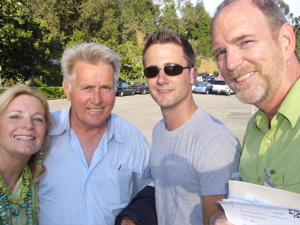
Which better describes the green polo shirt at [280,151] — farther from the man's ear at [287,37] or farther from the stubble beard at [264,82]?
the man's ear at [287,37]

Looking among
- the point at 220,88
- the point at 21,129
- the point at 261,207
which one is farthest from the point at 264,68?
the point at 220,88

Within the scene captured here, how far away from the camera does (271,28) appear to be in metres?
1.64

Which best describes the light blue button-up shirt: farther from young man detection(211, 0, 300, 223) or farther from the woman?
young man detection(211, 0, 300, 223)

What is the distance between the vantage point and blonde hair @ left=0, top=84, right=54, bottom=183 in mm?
2400

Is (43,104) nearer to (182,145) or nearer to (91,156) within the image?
(91,156)

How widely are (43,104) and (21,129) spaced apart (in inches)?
14.0

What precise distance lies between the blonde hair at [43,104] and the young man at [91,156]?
6 cm

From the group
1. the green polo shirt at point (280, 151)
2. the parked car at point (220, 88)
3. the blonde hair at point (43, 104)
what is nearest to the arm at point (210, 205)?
the green polo shirt at point (280, 151)

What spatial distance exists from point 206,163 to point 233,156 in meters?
0.20

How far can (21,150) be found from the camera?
Result: 2361 millimetres

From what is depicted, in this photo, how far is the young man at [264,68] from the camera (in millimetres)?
1557

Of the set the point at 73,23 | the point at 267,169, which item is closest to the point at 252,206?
the point at 267,169

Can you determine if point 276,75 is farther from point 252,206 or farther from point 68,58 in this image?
point 68,58

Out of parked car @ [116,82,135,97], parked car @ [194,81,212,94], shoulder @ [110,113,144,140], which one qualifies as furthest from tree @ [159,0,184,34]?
shoulder @ [110,113,144,140]
